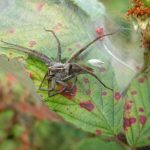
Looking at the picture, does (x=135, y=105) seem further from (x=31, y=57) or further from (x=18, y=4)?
(x=18, y=4)

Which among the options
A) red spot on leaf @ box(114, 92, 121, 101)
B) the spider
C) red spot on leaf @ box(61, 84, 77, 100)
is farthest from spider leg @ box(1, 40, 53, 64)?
red spot on leaf @ box(114, 92, 121, 101)

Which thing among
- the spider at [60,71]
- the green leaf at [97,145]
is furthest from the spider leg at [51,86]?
the green leaf at [97,145]

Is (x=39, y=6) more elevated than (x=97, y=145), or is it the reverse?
(x=39, y=6)

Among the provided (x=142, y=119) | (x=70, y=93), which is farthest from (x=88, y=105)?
(x=142, y=119)

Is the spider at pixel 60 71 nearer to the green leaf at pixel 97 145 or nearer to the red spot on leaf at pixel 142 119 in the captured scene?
the red spot on leaf at pixel 142 119

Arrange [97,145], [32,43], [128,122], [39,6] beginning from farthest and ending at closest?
[97,145], [39,6], [32,43], [128,122]

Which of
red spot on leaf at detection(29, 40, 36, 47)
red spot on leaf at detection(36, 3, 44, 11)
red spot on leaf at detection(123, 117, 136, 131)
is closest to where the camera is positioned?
red spot on leaf at detection(123, 117, 136, 131)

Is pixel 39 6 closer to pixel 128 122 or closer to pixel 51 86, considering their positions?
pixel 51 86

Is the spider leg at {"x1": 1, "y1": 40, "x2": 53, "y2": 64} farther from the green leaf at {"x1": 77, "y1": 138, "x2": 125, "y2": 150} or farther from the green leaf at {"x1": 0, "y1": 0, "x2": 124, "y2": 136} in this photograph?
the green leaf at {"x1": 77, "y1": 138, "x2": 125, "y2": 150}

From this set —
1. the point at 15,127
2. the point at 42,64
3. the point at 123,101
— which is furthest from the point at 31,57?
the point at 15,127
